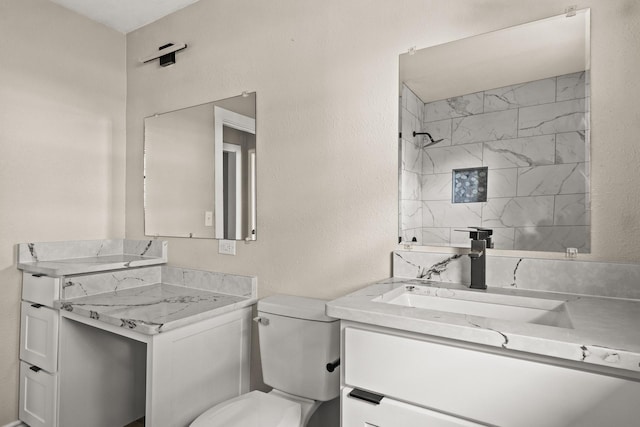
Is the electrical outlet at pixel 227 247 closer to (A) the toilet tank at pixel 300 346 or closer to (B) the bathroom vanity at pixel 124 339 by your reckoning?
(B) the bathroom vanity at pixel 124 339

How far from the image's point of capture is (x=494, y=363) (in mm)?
870

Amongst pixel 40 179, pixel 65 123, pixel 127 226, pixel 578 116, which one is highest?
pixel 65 123

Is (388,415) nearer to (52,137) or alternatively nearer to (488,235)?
(488,235)

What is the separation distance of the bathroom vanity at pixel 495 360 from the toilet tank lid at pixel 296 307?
34 cm

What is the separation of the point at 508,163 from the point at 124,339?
2.11 metres

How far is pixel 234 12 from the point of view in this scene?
79.2 inches

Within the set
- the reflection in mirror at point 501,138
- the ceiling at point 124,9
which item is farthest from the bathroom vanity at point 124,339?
the ceiling at point 124,9

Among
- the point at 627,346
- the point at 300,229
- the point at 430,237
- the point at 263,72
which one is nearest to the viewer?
the point at 627,346

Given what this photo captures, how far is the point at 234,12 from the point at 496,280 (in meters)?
1.87

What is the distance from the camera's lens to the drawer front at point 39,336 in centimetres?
179

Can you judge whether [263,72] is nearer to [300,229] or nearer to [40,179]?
[300,229]

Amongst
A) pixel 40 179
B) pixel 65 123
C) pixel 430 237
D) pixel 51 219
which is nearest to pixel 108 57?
pixel 65 123

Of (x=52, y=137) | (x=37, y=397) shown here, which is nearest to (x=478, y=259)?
(x=37, y=397)

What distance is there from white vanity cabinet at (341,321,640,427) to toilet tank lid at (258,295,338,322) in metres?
0.43
